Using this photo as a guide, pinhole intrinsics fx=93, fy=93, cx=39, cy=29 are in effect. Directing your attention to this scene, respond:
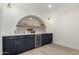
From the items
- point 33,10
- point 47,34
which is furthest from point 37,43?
point 33,10

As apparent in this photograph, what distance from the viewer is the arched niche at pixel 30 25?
202 centimetres

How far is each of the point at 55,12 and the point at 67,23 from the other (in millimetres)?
393

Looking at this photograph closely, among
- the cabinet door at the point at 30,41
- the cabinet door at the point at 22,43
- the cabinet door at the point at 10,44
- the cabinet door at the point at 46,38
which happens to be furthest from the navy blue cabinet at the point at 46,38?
the cabinet door at the point at 10,44

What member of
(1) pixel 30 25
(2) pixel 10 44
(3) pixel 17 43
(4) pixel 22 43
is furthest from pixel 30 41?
(1) pixel 30 25

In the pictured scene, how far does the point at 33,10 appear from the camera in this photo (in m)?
1.95

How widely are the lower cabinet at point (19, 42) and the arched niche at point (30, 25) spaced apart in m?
0.24

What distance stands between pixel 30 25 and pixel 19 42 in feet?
2.71

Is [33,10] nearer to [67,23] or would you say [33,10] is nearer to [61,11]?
[61,11]

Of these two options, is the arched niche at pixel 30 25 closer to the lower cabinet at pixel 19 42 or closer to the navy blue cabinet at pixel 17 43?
the lower cabinet at pixel 19 42

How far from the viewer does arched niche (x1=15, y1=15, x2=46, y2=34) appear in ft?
6.62

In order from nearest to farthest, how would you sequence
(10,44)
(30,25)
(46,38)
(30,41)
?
1. (30,25)
2. (46,38)
3. (10,44)
4. (30,41)

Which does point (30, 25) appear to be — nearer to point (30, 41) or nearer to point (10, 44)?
point (30, 41)

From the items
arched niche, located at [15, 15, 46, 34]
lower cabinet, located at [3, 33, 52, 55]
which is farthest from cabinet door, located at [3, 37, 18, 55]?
arched niche, located at [15, 15, 46, 34]

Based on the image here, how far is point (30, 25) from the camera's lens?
80.6 inches
